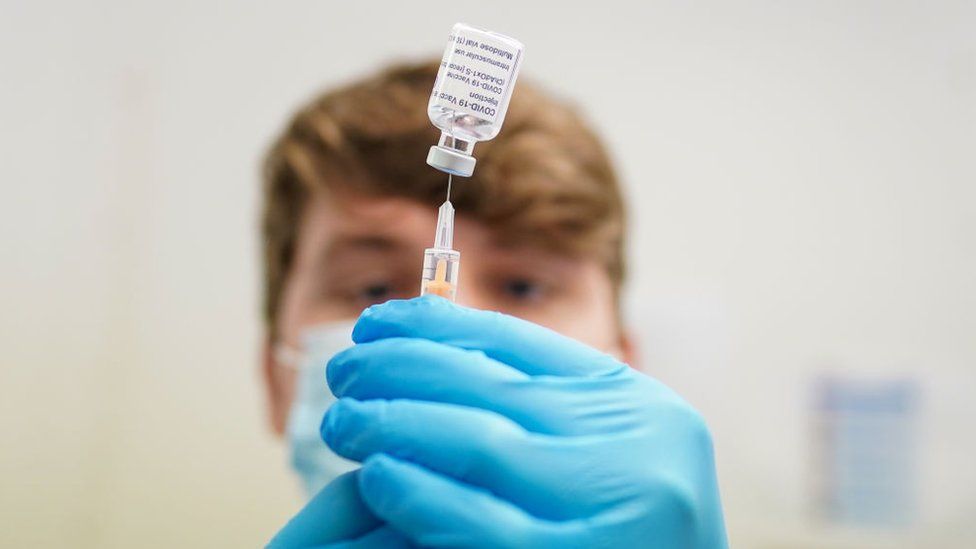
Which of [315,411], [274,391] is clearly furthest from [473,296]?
[274,391]

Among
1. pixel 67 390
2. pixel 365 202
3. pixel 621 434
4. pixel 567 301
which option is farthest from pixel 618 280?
pixel 67 390

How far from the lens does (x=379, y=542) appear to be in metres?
0.72

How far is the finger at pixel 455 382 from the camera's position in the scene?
72 centimetres

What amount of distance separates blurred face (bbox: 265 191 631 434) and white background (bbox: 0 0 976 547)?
57 cm

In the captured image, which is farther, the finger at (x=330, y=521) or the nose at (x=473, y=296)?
the nose at (x=473, y=296)

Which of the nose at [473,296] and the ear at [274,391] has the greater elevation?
the nose at [473,296]

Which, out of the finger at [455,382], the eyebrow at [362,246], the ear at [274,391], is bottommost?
the ear at [274,391]

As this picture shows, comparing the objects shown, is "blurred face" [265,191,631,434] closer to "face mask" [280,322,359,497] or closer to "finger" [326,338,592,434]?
"face mask" [280,322,359,497]

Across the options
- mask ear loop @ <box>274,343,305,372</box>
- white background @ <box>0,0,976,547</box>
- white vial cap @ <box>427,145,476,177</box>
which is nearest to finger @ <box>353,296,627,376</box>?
white vial cap @ <box>427,145,476,177</box>

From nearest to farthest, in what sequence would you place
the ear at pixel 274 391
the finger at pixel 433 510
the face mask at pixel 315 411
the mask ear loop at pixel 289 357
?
the finger at pixel 433 510, the face mask at pixel 315 411, the mask ear loop at pixel 289 357, the ear at pixel 274 391

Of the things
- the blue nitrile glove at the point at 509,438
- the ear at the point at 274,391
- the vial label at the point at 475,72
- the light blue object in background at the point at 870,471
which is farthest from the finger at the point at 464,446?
the light blue object in background at the point at 870,471

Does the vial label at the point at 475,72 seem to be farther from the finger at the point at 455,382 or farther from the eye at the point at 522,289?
the eye at the point at 522,289

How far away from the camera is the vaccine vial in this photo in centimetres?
74

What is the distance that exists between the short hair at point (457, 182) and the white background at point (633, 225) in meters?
0.47
